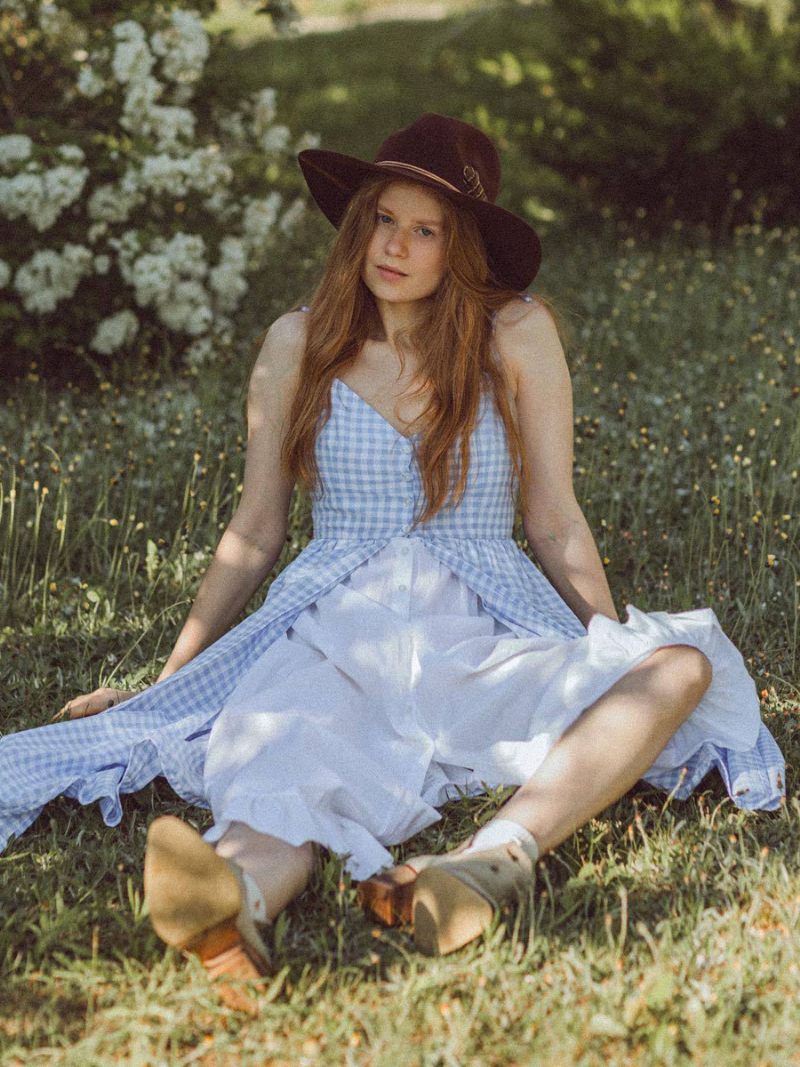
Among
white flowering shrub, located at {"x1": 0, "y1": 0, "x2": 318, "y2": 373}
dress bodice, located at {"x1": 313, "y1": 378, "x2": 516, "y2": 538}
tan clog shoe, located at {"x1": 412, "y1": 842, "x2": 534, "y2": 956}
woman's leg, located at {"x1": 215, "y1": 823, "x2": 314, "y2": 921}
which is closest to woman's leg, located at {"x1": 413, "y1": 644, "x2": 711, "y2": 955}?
tan clog shoe, located at {"x1": 412, "y1": 842, "x2": 534, "y2": 956}

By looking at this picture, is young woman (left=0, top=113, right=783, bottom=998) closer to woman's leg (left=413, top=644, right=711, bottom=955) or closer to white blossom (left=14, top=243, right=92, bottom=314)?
woman's leg (left=413, top=644, right=711, bottom=955)

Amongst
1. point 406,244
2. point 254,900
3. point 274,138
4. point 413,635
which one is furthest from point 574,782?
point 274,138

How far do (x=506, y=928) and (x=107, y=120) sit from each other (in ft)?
15.0

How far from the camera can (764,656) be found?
383 cm

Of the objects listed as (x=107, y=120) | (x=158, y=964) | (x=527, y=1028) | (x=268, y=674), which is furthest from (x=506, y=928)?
(x=107, y=120)

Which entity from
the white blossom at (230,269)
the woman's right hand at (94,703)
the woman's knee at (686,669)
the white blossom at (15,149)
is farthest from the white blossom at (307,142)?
the woman's knee at (686,669)

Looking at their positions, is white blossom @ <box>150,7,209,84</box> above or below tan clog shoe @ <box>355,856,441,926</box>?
above

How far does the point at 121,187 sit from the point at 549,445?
10.3 feet

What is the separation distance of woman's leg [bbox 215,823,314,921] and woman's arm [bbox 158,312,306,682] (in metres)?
0.75

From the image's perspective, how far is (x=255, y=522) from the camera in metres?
3.30

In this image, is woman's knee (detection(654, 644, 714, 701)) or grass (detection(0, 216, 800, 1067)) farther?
woman's knee (detection(654, 644, 714, 701))

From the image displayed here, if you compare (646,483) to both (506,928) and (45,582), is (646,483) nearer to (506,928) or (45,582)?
(45,582)

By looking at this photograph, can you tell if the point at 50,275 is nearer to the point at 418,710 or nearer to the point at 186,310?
the point at 186,310

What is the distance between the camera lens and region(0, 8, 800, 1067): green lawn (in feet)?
7.29
